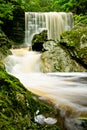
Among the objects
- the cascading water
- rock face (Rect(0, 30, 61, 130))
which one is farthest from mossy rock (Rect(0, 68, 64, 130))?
the cascading water

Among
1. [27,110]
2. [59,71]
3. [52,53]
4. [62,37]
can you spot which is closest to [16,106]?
[27,110]

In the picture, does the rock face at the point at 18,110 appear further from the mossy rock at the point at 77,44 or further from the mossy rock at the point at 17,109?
the mossy rock at the point at 77,44

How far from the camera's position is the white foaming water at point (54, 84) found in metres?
4.80

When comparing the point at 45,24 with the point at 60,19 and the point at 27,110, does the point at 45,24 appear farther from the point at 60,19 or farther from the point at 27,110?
the point at 27,110

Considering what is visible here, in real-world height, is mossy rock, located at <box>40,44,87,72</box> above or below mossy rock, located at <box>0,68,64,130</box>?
below

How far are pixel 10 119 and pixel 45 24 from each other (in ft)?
56.3

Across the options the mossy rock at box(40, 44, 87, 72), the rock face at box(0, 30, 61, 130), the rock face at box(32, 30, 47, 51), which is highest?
the rock face at box(0, 30, 61, 130)

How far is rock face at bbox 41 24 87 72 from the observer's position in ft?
37.6

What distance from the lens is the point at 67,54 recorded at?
39.6 feet

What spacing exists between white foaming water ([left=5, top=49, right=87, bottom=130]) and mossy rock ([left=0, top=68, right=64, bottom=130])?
1.73 ft

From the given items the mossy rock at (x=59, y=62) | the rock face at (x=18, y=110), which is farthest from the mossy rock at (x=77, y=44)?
the rock face at (x=18, y=110)

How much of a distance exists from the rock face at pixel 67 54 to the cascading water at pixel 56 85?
1.78ft

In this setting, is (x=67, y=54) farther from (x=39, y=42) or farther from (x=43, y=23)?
(x=43, y=23)

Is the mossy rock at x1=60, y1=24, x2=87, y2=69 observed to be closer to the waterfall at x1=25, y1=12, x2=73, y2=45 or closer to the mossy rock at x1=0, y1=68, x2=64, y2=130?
the waterfall at x1=25, y1=12, x2=73, y2=45
